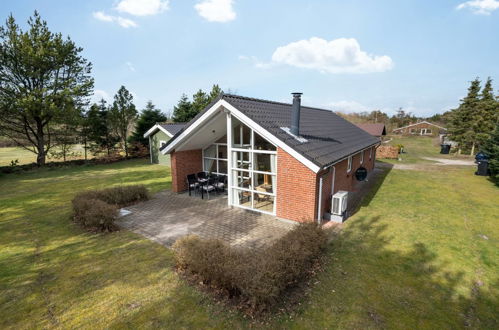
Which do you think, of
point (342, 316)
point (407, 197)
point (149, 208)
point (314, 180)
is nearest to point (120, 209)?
point (149, 208)

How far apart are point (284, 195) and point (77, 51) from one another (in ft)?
81.5

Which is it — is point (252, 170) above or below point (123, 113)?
below

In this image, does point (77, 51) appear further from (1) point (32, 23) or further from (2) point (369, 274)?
(2) point (369, 274)

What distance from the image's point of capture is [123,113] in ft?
88.9

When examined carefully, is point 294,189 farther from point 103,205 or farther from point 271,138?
point 103,205

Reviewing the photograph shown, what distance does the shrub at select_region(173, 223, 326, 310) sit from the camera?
14.6ft

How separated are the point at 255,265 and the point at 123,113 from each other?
27780 mm

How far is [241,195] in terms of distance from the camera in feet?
34.7

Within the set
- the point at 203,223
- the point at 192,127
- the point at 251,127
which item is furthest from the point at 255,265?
the point at 192,127

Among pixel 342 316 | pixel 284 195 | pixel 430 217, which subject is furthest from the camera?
pixel 430 217

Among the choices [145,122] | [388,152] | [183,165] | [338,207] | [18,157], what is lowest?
[18,157]

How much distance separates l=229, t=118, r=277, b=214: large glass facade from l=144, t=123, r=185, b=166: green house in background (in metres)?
13.8

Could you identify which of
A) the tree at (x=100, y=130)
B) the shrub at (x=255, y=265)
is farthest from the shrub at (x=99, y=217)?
the tree at (x=100, y=130)

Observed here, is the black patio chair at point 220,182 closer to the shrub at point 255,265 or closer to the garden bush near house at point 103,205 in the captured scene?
the garden bush near house at point 103,205
